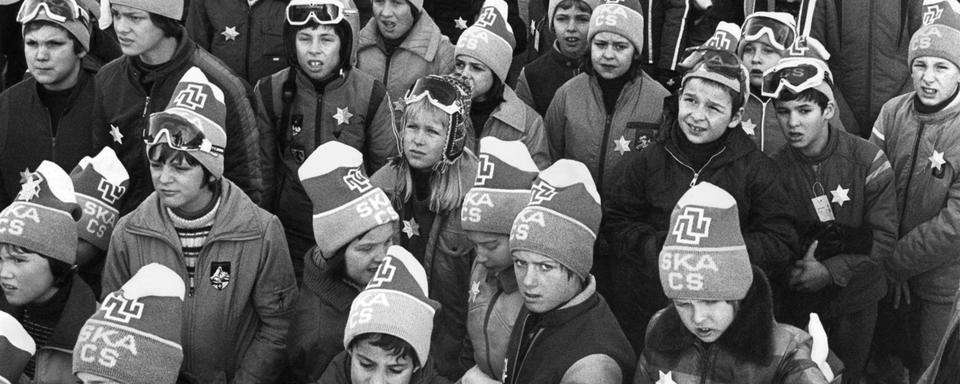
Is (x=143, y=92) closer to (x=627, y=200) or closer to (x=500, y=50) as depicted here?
(x=500, y=50)

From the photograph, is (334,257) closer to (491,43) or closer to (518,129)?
(518,129)

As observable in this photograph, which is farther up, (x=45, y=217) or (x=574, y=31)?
(x=574, y=31)

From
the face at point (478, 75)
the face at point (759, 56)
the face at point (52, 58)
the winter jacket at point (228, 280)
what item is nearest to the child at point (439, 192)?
the winter jacket at point (228, 280)

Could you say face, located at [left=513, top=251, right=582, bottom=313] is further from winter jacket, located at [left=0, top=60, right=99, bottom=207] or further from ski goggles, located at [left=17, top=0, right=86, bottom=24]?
ski goggles, located at [left=17, top=0, right=86, bottom=24]

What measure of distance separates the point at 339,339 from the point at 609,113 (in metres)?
2.09

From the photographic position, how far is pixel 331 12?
7.10 meters

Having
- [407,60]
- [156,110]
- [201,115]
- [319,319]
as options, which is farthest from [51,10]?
[319,319]

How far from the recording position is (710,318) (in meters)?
4.71

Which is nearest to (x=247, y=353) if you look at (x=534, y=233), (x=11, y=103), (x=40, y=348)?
(x=40, y=348)

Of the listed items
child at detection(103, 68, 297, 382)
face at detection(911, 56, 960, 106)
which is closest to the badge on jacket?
child at detection(103, 68, 297, 382)

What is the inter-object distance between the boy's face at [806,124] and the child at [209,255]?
228 centimetres

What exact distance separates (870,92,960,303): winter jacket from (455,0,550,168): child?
1.66m

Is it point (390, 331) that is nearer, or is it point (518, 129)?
point (390, 331)

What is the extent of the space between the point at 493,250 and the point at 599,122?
166 cm
